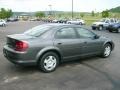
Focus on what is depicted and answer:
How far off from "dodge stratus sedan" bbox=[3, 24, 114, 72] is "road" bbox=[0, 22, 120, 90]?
0.38 m

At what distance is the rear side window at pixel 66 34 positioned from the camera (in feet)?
21.6

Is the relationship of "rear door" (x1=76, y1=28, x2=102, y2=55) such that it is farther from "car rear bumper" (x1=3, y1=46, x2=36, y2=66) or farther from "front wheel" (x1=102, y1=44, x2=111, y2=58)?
"car rear bumper" (x1=3, y1=46, x2=36, y2=66)

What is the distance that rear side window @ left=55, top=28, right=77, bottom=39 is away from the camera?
21.6 ft

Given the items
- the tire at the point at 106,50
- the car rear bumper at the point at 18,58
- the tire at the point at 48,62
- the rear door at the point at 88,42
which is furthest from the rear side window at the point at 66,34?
the tire at the point at 106,50

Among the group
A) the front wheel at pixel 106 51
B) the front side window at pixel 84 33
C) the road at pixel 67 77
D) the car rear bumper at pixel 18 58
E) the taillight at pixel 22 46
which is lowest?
the road at pixel 67 77

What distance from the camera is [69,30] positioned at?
6910 mm

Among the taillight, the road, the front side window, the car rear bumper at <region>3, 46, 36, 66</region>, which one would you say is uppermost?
the front side window

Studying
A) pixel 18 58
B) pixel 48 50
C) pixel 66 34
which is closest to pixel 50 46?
pixel 48 50

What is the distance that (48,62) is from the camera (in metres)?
6.36

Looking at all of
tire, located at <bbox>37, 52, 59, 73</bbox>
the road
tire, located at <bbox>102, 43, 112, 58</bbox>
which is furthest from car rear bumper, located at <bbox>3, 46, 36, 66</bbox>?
tire, located at <bbox>102, 43, 112, 58</bbox>

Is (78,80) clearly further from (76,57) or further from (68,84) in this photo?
(76,57)

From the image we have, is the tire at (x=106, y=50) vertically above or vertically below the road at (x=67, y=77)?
above

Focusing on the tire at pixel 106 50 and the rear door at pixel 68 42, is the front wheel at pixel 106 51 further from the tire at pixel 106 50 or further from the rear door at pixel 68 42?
the rear door at pixel 68 42

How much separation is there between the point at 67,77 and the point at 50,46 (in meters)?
1.13
